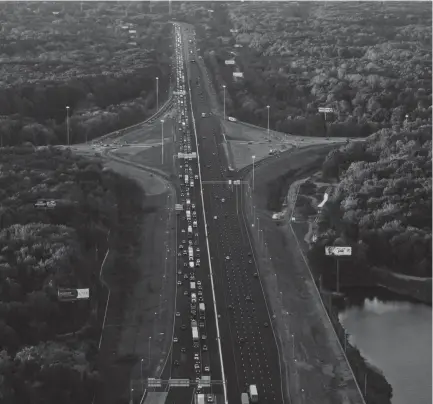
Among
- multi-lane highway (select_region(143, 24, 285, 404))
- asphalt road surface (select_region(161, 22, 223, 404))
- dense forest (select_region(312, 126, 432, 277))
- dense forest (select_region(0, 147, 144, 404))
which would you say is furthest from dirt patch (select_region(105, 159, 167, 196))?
dense forest (select_region(312, 126, 432, 277))

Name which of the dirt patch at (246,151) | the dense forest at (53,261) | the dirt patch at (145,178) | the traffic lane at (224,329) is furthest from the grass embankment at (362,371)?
the dirt patch at (246,151)

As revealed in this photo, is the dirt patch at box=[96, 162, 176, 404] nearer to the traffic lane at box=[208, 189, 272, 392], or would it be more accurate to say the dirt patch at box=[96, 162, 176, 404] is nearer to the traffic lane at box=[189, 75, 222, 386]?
the traffic lane at box=[189, 75, 222, 386]

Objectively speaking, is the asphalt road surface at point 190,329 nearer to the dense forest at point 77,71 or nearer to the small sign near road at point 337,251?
the small sign near road at point 337,251

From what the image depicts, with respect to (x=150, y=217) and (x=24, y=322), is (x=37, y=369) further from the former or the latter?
(x=150, y=217)

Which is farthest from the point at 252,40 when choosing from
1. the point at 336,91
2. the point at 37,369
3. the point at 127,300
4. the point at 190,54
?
the point at 37,369

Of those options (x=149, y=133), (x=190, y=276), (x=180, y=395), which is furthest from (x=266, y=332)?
(x=149, y=133)
